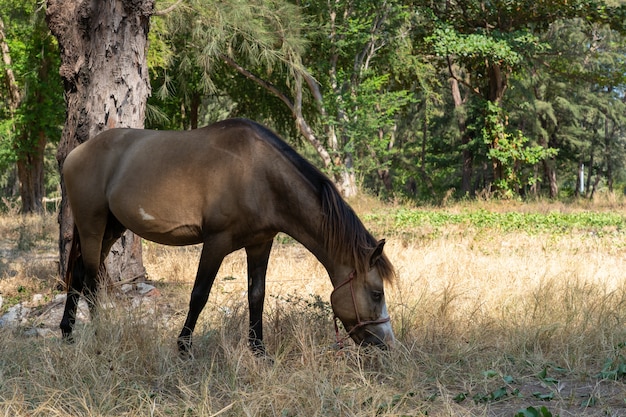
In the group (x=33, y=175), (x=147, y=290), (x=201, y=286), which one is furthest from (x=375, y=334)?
(x=33, y=175)

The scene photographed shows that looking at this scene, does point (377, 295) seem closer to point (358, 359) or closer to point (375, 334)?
point (375, 334)

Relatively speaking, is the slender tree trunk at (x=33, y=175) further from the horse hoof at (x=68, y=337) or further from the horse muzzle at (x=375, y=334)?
the horse muzzle at (x=375, y=334)

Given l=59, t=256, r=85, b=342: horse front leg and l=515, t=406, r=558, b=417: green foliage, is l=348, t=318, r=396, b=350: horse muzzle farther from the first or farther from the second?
l=59, t=256, r=85, b=342: horse front leg

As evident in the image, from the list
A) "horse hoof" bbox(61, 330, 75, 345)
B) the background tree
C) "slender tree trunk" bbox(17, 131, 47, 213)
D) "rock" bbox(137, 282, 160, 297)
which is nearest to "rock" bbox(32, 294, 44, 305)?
"rock" bbox(137, 282, 160, 297)

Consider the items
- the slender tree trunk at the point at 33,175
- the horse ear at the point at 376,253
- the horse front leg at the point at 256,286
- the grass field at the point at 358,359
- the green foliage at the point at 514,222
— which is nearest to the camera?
the grass field at the point at 358,359

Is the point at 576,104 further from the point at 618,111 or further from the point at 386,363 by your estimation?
the point at 386,363

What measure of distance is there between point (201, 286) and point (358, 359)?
4.06ft

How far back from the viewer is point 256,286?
5.07m

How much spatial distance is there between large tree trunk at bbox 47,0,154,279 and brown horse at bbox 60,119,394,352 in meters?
1.94

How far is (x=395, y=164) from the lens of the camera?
1453 inches

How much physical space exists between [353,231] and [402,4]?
1800 centimetres

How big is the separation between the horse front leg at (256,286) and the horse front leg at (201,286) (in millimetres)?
406

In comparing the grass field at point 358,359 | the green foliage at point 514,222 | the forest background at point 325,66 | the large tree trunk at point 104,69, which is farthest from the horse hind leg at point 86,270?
the forest background at point 325,66

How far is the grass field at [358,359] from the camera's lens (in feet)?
12.5
